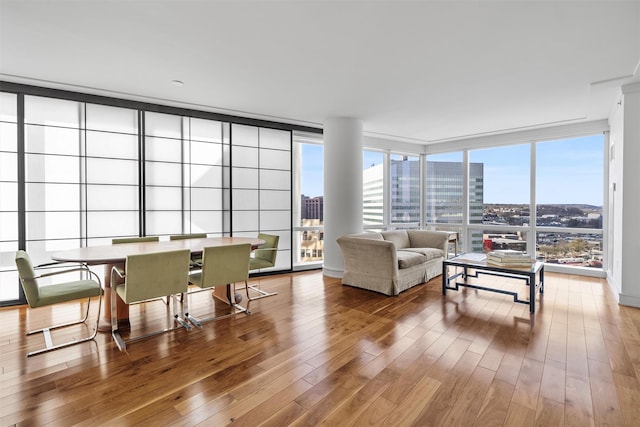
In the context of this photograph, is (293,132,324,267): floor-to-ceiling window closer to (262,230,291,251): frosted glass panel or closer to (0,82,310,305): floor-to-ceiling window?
(262,230,291,251): frosted glass panel

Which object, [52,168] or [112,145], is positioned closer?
[52,168]

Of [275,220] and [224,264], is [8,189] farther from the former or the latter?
[275,220]

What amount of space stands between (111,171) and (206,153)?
4.20 feet

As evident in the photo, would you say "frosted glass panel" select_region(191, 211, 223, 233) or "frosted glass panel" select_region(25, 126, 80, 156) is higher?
"frosted glass panel" select_region(25, 126, 80, 156)

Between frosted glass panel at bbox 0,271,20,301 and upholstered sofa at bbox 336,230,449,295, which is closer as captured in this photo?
frosted glass panel at bbox 0,271,20,301

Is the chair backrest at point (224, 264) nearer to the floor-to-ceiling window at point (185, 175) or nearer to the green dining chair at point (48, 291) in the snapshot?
the green dining chair at point (48, 291)

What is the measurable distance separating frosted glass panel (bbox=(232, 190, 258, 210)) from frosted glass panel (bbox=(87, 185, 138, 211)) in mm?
1408

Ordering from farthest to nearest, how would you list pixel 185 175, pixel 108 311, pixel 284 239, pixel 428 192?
pixel 428 192, pixel 284 239, pixel 185 175, pixel 108 311

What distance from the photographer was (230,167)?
5.00 meters

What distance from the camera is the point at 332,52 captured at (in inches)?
112

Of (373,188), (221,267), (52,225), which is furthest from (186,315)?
(373,188)

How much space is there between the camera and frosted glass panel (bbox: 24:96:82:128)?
3.67 m

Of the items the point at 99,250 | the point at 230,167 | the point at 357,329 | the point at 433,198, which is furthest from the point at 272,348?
the point at 433,198

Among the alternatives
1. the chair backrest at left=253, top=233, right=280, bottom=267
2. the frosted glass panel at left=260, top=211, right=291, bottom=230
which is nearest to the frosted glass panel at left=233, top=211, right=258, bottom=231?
the frosted glass panel at left=260, top=211, right=291, bottom=230
